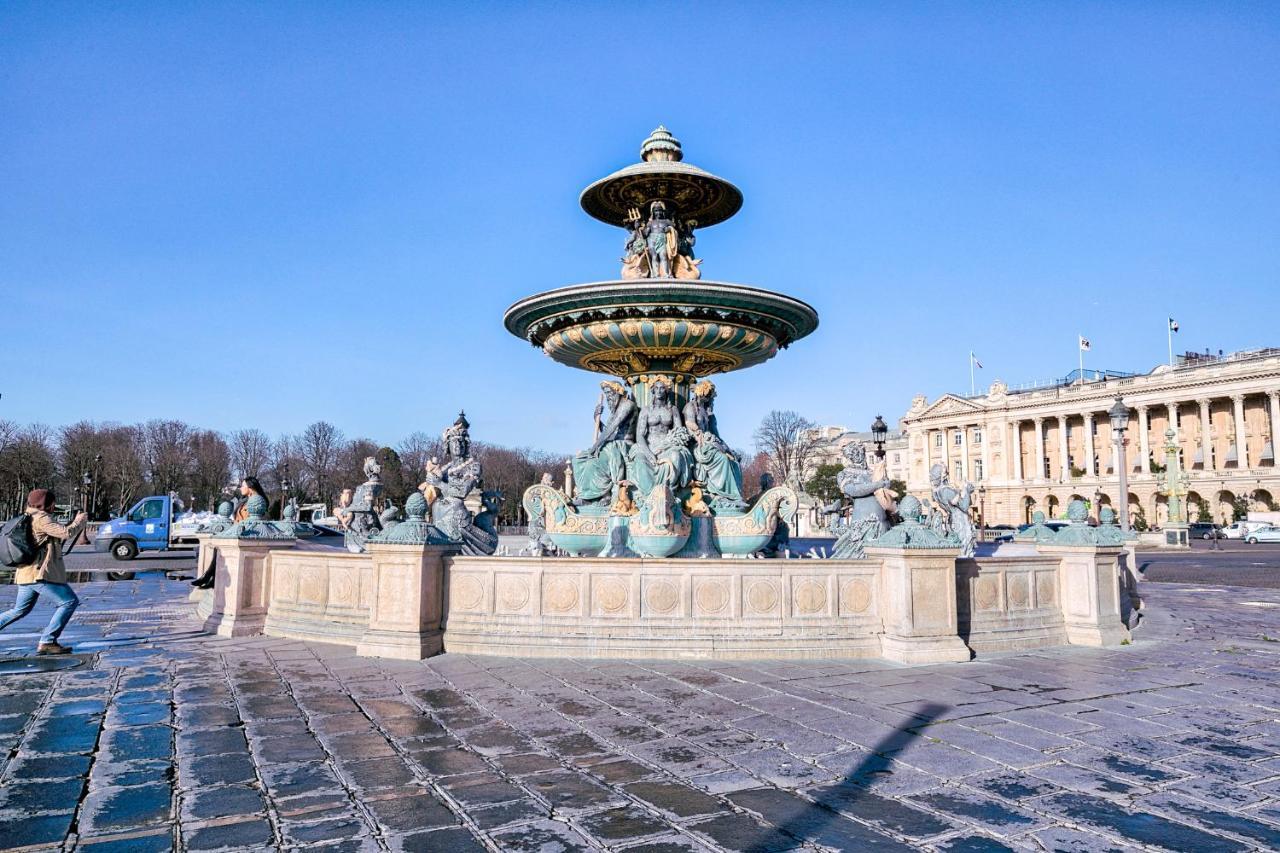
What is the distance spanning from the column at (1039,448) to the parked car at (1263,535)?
4564 centimetres

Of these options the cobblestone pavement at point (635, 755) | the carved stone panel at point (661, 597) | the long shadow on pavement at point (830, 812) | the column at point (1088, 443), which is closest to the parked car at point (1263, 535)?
the column at point (1088, 443)

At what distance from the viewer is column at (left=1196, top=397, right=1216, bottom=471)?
81.2 m

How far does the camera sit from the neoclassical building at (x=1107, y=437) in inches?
3098

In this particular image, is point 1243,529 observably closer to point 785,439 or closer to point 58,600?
point 785,439

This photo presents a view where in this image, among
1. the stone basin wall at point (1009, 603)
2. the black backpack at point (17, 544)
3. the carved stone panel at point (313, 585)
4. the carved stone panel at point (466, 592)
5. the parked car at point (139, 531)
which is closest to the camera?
the black backpack at point (17, 544)

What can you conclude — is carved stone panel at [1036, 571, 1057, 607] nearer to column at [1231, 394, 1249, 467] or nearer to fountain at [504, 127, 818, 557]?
fountain at [504, 127, 818, 557]

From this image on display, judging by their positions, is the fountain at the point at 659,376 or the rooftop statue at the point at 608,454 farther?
the rooftop statue at the point at 608,454

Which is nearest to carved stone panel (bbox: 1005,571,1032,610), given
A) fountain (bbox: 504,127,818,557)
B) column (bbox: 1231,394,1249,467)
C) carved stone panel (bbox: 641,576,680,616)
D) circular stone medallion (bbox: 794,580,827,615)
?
circular stone medallion (bbox: 794,580,827,615)

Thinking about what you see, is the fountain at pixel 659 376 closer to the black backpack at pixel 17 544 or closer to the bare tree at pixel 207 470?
the black backpack at pixel 17 544

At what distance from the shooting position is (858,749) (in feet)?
17.4

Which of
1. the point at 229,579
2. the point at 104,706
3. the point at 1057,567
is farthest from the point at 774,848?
the point at 229,579

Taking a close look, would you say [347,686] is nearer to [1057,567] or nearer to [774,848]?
[774,848]

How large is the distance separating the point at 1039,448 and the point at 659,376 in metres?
95.5

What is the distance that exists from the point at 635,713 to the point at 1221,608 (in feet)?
42.2
